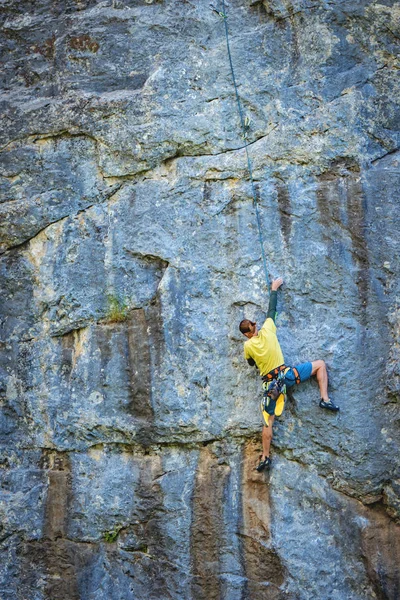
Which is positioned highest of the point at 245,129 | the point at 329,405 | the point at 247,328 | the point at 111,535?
the point at 245,129

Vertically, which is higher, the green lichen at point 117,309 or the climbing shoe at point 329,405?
the green lichen at point 117,309

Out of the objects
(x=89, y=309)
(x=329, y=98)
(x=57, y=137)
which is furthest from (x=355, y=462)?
(x=57, y=137)

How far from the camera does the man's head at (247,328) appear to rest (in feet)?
24.5

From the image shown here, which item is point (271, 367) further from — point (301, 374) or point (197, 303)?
point (197, 303)

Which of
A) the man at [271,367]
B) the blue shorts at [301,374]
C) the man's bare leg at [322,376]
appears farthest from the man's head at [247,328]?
the man's bare leg at [322,376]

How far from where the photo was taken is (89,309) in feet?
26.9

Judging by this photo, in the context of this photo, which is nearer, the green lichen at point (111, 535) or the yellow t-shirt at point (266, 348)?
the yellow t-shirt at point (266, 348)

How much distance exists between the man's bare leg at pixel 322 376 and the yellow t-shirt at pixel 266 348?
1.12 ft

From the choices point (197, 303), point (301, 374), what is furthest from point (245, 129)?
point (301, 374)

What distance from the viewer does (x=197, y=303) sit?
26.1 ft

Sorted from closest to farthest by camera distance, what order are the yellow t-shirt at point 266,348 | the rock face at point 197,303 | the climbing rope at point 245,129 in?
the yellow t-shirt at point 266,348
the rock face at point 197,303
the climbing rope at point 245,129

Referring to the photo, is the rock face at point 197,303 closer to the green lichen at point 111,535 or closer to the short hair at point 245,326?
the green lichen at point 111,535

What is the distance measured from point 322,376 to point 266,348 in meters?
0.65

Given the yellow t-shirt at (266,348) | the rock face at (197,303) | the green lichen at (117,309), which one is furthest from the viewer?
the green lichen at (117,309)
